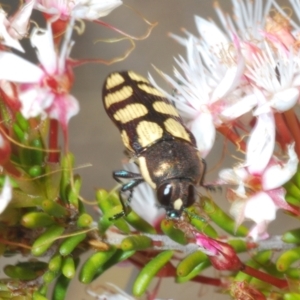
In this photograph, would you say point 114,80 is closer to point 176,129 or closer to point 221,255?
point 176,129

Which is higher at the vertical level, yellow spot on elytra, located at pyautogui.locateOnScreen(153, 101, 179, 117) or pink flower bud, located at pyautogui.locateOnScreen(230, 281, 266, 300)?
yellow spot on elytra, located at pyautogui.locateOnScreen(153, 101, 179, 117)

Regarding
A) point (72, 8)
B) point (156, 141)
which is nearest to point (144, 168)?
point (156, 141)

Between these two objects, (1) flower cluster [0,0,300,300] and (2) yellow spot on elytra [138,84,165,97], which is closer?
(1) flower cluster [0,0,300,300]

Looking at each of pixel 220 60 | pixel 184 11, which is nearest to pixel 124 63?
pixel 184 11

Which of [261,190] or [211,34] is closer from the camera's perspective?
[261,190]

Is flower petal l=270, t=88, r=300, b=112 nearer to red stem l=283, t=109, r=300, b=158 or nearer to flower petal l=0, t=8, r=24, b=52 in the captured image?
red stem l=283, t=109, r=300, b=158

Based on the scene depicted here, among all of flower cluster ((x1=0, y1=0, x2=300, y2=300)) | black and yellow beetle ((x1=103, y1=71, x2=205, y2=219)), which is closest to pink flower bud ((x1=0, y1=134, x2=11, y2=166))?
flower cluster ((x1=0, y1=0, x2=300, y2=300))

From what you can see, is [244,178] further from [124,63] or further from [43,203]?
[124,63]

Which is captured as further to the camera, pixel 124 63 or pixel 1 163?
pixel 124 63
